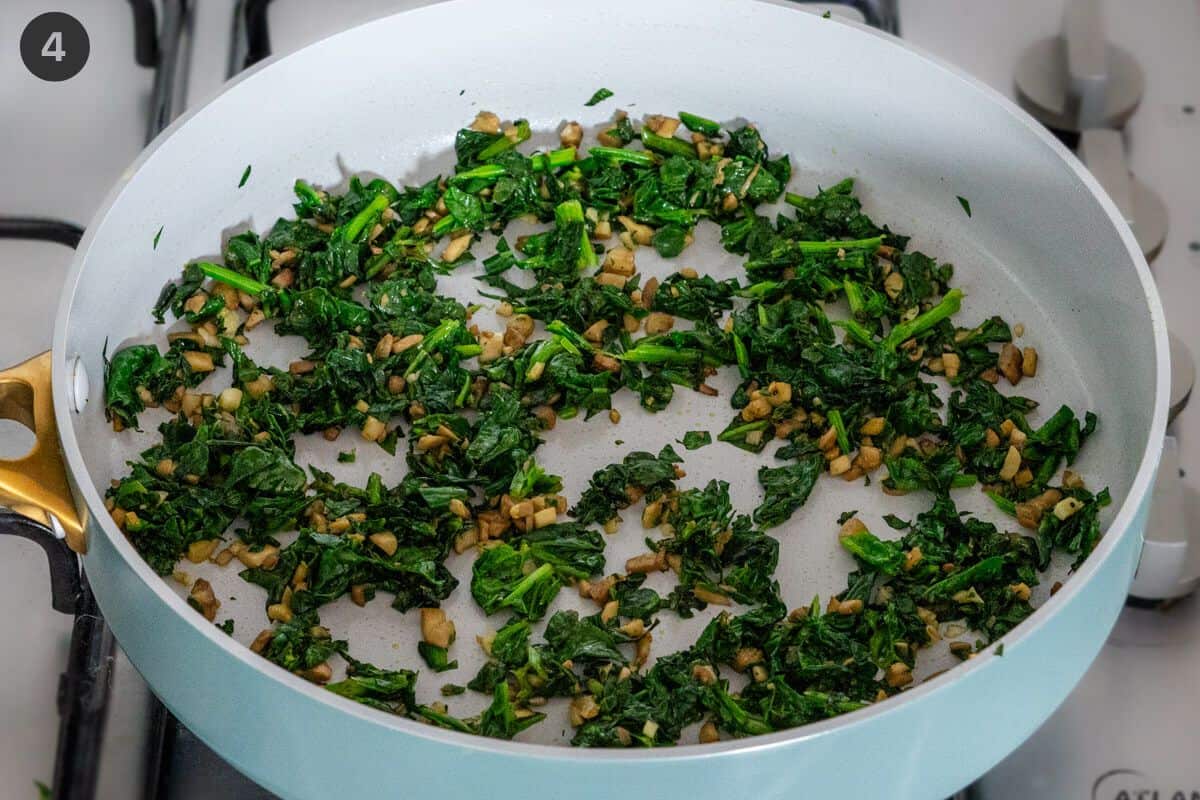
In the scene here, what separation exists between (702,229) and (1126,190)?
1.37 feet

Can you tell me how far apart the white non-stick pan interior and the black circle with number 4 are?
30cm

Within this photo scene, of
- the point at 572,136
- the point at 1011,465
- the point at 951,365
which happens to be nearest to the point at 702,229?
the point at 572,136

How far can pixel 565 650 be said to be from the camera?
3.68 ft

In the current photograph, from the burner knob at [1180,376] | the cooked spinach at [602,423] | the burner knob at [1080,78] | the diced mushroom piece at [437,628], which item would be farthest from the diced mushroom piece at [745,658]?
the burner knob at [1080,78]

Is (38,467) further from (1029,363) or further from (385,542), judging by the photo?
(1029,363)

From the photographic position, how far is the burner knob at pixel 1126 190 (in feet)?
4.64

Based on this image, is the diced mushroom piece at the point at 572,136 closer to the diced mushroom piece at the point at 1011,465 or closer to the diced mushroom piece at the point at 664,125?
the diced mushroom piece at the point at 664,125

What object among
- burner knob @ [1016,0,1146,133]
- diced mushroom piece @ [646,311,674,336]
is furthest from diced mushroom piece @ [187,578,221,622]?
burner knob @ [1016,0,1146,133]

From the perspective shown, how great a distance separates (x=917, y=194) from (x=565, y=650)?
0.63 meters

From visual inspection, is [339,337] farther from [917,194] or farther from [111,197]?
[917,194]

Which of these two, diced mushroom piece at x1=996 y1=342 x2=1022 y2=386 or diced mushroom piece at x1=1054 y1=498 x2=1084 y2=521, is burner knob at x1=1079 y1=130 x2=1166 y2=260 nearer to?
diced mushroom piece at x1=996 y1=342 x2=1022 y2=386

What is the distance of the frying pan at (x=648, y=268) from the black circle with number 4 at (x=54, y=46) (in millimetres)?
300

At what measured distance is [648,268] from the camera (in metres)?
1.42

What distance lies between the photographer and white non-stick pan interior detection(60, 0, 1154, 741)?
1.20 metres
